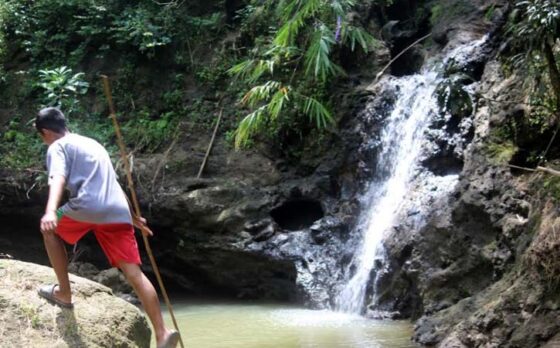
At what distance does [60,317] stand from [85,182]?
0.97m

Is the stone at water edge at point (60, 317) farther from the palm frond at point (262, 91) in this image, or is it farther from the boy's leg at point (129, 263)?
the palm frond at point (262, 91)

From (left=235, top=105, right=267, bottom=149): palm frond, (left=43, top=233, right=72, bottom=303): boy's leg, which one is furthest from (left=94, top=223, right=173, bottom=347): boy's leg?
(left=235, top=105, right=267, bottom=149): palm frond

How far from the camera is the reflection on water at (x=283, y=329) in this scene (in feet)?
21.6

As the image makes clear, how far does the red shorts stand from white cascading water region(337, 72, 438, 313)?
4.87 m

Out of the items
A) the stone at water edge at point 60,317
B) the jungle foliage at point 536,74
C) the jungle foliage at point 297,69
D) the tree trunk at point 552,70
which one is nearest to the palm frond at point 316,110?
the jungle foliage at point 297,69

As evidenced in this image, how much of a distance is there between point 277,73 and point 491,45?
10.9 ft

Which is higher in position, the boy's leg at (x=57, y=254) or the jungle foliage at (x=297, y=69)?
the jungle foliage at (x=297, y=69)

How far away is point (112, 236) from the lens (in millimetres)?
4098

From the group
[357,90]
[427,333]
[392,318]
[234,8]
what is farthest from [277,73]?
[427,333]

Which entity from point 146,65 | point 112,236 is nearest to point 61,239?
point 112,236

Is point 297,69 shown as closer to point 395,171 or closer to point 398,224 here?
point 395,171

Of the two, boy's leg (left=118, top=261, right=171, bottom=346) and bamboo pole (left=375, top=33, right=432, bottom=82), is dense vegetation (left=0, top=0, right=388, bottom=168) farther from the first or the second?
boy's leg (left=118, top=261, right=171, bottom=346)

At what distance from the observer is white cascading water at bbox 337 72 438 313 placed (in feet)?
28.7

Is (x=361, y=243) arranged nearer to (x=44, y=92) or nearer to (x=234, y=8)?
(x=234, y=8)
